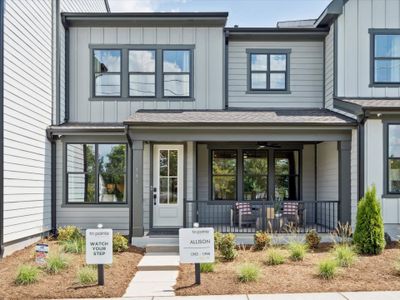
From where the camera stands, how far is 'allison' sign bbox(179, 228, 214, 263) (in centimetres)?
704

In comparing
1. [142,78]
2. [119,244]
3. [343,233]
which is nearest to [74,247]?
[119,244]

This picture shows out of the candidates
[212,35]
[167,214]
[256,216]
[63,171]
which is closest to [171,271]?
[167,214]

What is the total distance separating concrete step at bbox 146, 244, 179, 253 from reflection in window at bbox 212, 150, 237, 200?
3.50 meters

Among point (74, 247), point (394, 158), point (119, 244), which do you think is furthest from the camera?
point (394, 158)

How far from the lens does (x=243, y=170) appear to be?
43.0ft

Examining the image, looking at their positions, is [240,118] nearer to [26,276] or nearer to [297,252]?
[297,252]

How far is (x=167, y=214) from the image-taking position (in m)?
11.7

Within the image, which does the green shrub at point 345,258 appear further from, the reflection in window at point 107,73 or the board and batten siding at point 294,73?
the reflection in window at point 107,73

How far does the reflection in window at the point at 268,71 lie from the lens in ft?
42.9

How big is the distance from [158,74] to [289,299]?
8.07 m

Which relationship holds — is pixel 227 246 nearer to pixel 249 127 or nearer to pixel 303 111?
pixel 249 127

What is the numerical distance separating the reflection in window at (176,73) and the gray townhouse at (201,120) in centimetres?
3

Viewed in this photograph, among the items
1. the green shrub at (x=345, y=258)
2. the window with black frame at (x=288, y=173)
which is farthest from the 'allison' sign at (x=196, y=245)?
the window with black frame at (x=288, y=173)

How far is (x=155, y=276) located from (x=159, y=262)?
879mm
